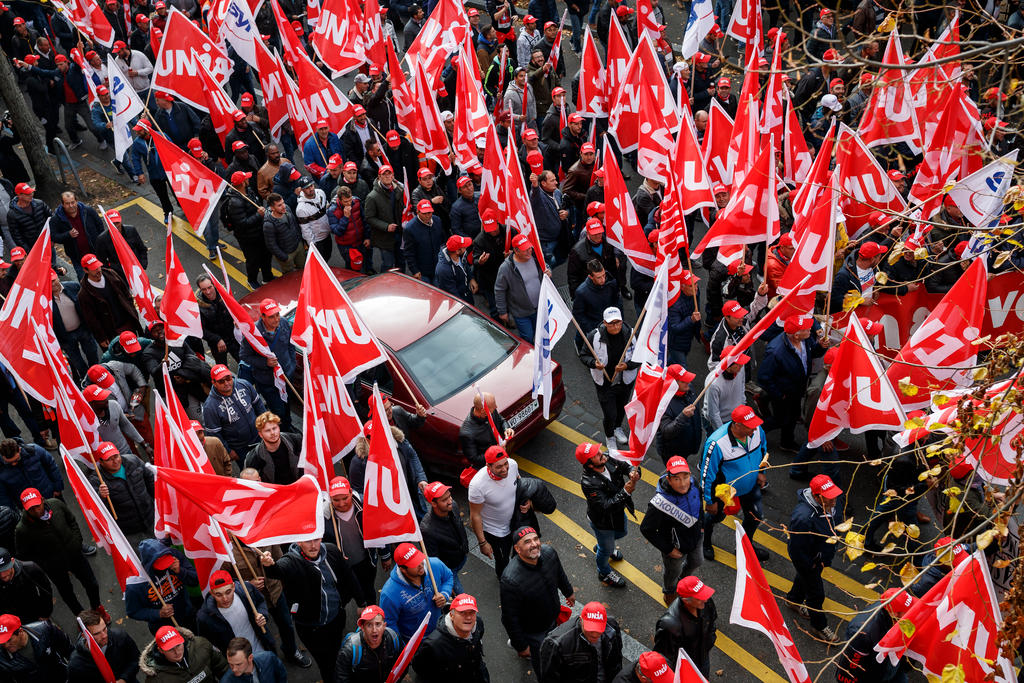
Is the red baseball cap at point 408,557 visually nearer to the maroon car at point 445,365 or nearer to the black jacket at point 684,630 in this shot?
the black jacket at point 684,630

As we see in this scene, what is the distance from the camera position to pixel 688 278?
11.0 metres

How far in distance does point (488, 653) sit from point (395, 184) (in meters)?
6.61

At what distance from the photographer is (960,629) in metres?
6.80

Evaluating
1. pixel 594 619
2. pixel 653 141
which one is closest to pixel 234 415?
pixel 594 619

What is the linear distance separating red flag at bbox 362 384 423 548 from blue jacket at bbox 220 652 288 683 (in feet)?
4.18

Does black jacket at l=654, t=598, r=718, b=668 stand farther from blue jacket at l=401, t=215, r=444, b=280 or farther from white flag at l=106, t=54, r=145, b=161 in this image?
white flag at l=106, t=54, r=145, b=161

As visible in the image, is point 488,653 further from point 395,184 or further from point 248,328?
point 395,184

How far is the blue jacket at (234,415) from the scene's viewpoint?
405 inches

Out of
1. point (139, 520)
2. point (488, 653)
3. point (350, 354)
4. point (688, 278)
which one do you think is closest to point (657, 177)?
point (688, 278)

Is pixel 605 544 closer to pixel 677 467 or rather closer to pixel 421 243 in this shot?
pixel 677 467

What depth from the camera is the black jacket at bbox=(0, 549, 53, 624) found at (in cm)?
870

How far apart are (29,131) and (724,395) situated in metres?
13.1

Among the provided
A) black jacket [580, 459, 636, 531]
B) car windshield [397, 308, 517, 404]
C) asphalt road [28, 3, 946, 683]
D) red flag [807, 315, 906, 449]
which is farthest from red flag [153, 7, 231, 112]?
red flag [807, 315, 906, 449]

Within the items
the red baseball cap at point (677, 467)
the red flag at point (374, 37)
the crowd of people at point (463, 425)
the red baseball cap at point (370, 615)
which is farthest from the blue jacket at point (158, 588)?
the red flag at point (374, 37)
